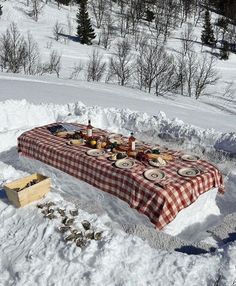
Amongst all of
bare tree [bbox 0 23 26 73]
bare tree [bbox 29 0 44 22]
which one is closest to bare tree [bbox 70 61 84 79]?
bare tree [bbox 0 23 26 73]

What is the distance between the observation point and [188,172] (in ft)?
22.4

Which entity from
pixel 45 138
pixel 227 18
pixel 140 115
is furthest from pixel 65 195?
pixel 227 18

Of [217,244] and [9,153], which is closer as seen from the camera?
[217,244]

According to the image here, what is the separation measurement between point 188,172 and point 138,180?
1.03 meters

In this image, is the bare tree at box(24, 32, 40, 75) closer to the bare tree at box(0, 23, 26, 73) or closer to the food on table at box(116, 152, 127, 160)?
the bare tree at box(0, 23, 26, 73)

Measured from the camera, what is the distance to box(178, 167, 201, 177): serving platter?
6691 millimetres

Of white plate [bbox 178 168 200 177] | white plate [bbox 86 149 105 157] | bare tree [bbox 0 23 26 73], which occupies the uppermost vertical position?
white plate [bbox 178 168 200 177]

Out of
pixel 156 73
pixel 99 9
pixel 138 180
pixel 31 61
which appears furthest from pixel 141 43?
pixel 138 180

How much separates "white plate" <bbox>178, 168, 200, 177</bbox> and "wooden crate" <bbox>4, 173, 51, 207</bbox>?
2604mm

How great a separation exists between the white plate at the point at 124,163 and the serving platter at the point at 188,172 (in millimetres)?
932

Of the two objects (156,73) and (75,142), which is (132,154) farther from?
(156,73)

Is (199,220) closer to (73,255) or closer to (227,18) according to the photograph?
(73,255)

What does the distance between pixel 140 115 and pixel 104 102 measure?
340 cm

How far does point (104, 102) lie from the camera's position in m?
14.4
